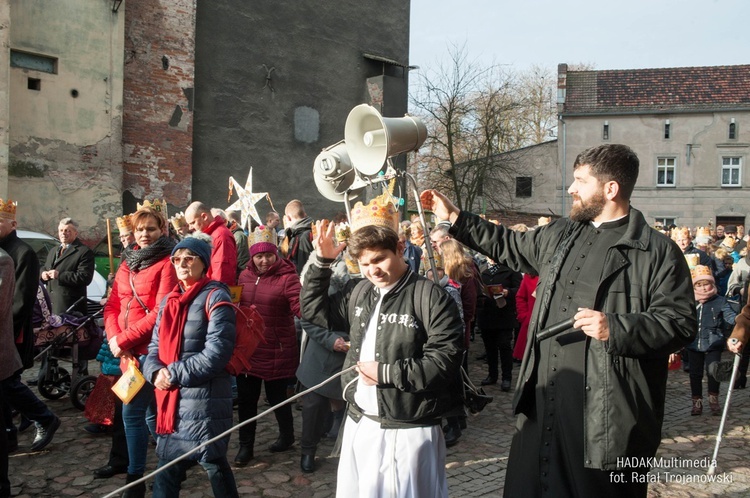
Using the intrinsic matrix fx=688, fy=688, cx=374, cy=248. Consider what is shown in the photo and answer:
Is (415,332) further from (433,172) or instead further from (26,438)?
(433,172)

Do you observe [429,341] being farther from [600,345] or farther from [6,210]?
[6,210]

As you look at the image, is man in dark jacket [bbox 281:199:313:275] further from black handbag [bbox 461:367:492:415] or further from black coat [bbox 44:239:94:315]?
black handbag [bbox 461:367:492:415]

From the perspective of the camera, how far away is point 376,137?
4.40 meters

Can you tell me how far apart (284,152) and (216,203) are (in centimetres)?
295

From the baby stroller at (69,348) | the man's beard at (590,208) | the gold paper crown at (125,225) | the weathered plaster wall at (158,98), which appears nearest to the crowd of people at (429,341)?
the man's beard at (590,208)

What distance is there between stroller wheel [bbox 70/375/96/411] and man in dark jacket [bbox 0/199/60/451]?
1.16 meters

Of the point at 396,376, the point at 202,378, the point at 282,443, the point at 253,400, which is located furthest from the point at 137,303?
the point at 396,376

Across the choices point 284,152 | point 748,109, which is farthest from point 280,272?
point 748,109

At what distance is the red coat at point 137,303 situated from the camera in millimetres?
4934

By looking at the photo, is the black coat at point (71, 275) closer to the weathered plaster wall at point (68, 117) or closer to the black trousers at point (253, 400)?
the black trousers at point (253, 400)

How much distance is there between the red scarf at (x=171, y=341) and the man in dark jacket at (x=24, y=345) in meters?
2.05

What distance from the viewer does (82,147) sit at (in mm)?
16969

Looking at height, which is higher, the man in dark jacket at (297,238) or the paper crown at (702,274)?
the man in dark jacket at (297,238)

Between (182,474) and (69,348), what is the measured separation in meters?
3.95
